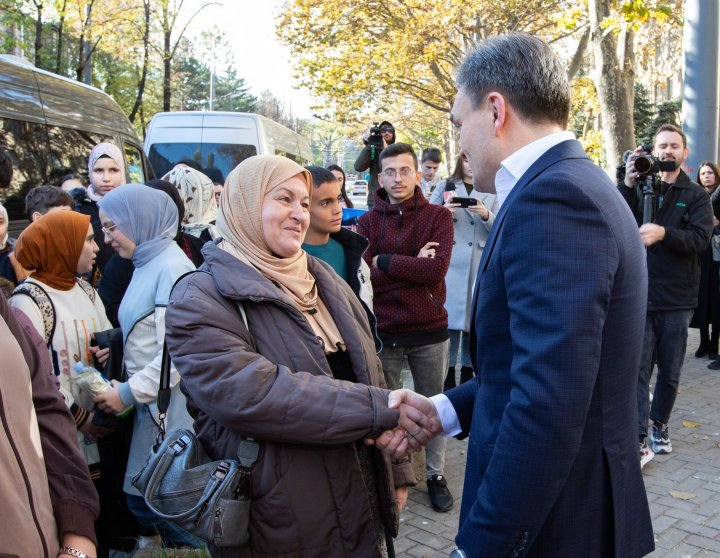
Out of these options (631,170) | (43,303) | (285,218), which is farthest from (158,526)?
(631,170)

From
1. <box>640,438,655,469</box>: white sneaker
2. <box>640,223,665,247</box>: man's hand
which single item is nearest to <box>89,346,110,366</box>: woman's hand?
<box>640,223,665,247</box>: man's hand

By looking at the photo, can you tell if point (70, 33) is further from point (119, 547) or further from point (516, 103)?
point (516, 103)

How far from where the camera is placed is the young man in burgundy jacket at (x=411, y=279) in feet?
15.4

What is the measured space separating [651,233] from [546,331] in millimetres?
3795

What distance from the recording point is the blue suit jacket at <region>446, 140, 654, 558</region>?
165 cm

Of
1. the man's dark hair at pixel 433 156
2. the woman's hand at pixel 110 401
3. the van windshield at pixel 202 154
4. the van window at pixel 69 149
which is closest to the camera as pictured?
the woman's hand at pixel 110 401

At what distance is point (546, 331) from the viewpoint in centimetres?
165

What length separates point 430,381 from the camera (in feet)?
16.1

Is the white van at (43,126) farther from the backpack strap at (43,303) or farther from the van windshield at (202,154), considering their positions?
the backpack strap at (43,303)

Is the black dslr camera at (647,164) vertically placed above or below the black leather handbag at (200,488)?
above

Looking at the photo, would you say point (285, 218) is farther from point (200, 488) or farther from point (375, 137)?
point (375, 137)

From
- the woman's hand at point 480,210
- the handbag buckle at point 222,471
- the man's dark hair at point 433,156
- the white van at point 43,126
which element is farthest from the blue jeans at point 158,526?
the man's dark hair at point 433,156

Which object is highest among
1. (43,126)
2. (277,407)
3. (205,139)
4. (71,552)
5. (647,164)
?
(205,139)

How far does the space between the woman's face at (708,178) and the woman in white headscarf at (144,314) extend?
706 centimetres
